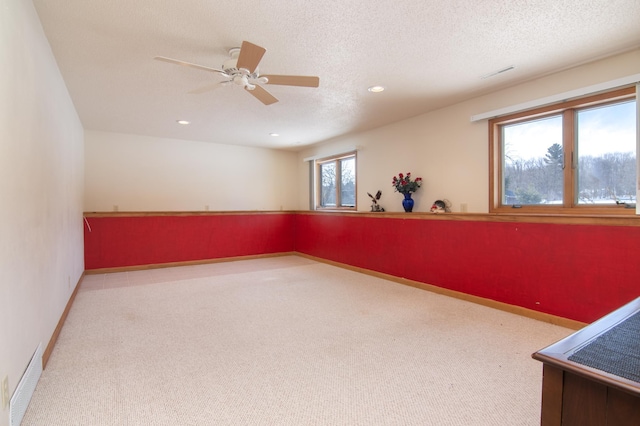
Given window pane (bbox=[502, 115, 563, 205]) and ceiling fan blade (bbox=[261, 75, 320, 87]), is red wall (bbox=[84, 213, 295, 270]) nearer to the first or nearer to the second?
ceiling fan blade (bbox=[261, 75, 320, 87])

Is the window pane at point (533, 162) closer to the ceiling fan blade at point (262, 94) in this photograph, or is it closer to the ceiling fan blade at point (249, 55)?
the ceiling fan blade at point (262, 94)

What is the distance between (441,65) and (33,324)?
353 centimetres

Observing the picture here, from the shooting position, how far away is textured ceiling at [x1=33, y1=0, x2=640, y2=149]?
2.04 metres

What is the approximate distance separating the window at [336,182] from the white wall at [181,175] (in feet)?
2.59

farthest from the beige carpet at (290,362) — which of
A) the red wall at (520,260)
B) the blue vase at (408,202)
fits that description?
the blue vase at (408,202)

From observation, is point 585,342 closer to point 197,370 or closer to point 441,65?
point 197,370

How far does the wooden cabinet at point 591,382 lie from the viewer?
67 centimetres

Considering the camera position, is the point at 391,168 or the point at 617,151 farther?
the point at 391,168

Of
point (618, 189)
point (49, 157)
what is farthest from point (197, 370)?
point (618, 189)

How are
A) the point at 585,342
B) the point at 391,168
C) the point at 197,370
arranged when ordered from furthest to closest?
the point at 391,168 → the point at 197,370 → the point at 585,342

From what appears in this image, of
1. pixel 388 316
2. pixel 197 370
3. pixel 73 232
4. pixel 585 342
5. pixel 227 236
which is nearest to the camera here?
pixel 585 342

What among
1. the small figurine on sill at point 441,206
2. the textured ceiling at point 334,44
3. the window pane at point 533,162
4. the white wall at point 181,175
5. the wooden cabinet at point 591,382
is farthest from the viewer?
the white wall at point 181,175

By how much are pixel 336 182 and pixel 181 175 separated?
289 centimetres

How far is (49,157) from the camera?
7.98 feet
